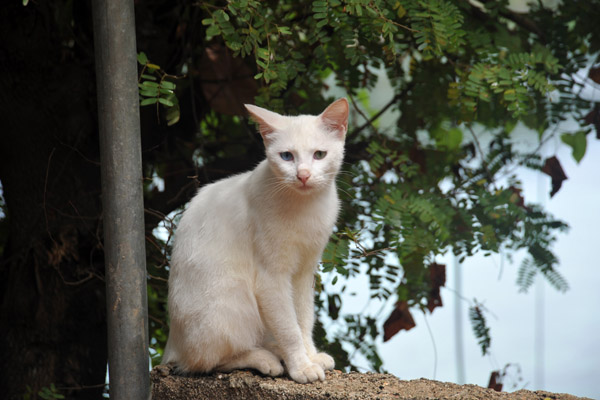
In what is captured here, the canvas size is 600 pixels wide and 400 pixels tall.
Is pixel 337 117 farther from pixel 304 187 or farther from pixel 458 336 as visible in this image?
pixel 458 336

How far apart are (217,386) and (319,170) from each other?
2.99 ft

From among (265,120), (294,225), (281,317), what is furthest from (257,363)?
(265,120)

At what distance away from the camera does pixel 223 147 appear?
147 inches

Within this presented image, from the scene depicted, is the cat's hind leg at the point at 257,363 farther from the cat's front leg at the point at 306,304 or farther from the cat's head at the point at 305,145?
the cat's head at the point at 305,145

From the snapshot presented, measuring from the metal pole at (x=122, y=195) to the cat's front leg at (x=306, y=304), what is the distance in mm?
664

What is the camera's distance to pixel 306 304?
97.4 inches

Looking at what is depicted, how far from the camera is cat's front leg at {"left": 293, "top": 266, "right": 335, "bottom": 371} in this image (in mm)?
2424

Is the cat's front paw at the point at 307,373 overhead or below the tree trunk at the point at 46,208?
below

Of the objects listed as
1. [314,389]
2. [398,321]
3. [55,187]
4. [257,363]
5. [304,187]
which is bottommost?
[314,389]

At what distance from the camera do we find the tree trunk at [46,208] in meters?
3.08

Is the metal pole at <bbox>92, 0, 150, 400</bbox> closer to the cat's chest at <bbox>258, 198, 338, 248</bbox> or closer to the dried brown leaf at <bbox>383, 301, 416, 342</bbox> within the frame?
the cat's chest at <bbox>258, 198, 338, 248</bbox>

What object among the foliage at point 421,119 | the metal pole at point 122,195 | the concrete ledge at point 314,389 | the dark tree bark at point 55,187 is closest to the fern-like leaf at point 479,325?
the foliage at point 421,119

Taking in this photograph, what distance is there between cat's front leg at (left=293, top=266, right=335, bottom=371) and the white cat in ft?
0.12

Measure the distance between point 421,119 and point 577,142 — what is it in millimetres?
889
